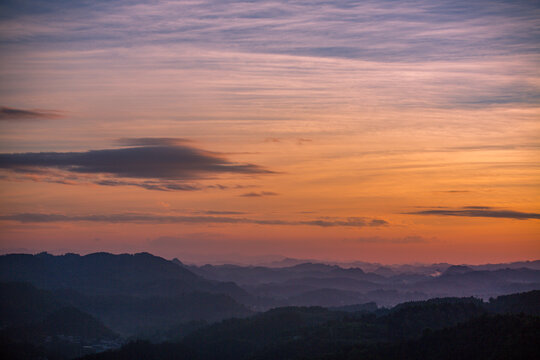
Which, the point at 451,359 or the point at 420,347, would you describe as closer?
the point at 451,359

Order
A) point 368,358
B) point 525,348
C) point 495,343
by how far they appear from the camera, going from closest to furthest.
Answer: point 525,348 < point 495,343 < point 368,358

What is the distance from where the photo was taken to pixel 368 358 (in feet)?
645

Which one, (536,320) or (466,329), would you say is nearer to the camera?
(536,320)

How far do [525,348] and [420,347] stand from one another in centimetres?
3499

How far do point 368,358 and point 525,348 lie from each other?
152ft

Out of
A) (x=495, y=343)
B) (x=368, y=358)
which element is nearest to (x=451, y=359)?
(x=495, y=343)

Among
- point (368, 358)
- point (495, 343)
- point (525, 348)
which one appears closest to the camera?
point (525, 348)

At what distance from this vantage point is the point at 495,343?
596 ft

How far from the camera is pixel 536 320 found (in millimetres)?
186250

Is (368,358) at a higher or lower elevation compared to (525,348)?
lower

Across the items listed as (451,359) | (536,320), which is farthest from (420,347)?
(536,320)

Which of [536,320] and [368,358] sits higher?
[536,320]

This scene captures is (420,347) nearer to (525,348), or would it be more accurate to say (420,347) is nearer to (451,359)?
(451,359)

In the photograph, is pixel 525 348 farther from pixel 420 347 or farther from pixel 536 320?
pixel 420 347
